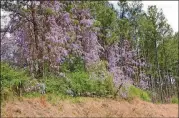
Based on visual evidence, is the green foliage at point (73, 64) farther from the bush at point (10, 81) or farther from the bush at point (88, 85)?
the bush at point (10, 81)

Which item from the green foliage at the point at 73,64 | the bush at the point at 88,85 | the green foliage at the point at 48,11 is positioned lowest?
the bush at the point at 88,85

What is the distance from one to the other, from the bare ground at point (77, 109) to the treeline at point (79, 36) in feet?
6.28

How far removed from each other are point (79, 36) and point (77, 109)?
24.4 ft

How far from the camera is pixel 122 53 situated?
35.5 metres

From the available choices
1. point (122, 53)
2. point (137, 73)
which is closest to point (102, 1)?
point (122, 53)

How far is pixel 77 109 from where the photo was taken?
17.0 meters

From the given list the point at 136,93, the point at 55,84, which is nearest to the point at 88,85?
the point at 55,84

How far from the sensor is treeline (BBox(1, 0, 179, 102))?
1889 cm

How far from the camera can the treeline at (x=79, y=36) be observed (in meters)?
18.9

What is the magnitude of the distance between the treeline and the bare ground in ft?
6.28

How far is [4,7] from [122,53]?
19624 mm

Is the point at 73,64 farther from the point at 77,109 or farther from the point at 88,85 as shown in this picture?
the point at 77,109

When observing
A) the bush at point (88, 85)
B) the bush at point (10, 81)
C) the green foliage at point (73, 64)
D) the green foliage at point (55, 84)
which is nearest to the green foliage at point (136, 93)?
the bush at point (88, 85)

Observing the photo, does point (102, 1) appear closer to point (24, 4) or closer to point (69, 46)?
point (69, 46)
